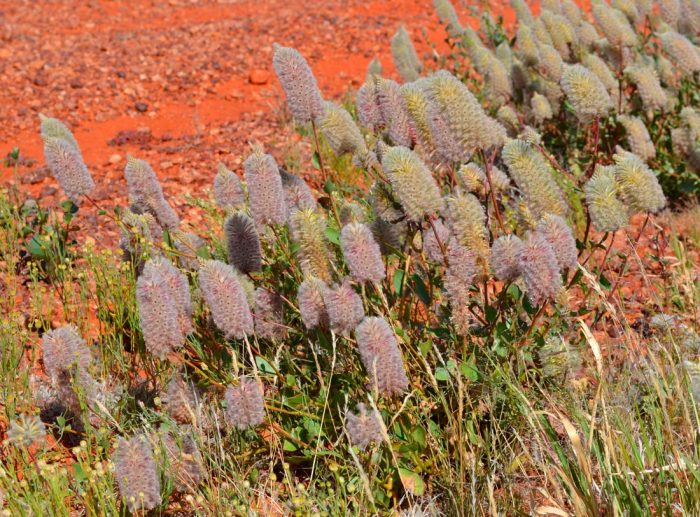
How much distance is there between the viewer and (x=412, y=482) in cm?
260

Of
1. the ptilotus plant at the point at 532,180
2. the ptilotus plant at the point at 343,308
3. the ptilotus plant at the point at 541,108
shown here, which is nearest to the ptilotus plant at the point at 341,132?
the ptilotus plant at the point at 532,180

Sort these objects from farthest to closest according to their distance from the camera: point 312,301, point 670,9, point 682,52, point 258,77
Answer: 1. point 258,77
2. point 670,9
3. point 682,52
4. point 312,301

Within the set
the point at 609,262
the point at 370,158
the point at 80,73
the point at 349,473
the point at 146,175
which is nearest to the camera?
the point at 349,473

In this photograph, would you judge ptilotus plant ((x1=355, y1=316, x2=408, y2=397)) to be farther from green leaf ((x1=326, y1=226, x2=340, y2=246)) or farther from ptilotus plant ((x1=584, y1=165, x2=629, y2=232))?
ptilotus plant ((x1=584, y1=165, x2=629, y2=232))

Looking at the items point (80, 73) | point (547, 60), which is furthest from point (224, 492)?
point (80, 73)

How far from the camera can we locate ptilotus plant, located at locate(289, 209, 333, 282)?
2629mm

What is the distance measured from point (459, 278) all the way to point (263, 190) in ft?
2.09

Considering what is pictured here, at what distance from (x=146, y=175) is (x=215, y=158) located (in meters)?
2.34

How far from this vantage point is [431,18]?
28.8 ft

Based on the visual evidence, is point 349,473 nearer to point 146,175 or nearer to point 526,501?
point 526,501

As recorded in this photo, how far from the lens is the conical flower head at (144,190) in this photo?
3.20 metres

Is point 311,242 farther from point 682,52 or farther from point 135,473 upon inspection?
point 682,52

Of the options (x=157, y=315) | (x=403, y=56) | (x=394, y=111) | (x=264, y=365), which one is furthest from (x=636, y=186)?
(x=403, y=56)

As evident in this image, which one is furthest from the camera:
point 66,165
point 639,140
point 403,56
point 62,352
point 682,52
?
point 403,56
